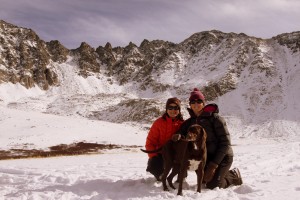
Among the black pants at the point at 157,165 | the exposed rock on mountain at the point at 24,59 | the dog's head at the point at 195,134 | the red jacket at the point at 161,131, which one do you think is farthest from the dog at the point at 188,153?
the exposed rock on mountain at the point at 24,59

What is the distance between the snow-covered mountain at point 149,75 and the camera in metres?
84.9

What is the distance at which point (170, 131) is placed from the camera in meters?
8.95

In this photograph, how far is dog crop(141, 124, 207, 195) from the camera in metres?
7.64

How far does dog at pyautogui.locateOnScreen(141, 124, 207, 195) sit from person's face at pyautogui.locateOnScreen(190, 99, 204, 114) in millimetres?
1014

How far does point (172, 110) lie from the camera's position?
877 centimetres

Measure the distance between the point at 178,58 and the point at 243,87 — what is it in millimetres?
33504

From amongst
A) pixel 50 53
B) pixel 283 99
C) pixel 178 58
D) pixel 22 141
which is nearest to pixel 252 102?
pixel 283 99

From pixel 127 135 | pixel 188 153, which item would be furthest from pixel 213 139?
pixel 127 135

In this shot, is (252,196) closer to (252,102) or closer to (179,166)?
(179,166)

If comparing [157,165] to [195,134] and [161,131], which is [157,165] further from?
[195,134]

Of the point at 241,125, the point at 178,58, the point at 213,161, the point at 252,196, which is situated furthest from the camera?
the point at 178,58

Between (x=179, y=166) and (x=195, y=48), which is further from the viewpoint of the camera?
(x=195, y=48)

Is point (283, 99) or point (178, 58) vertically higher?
point (178, 58)

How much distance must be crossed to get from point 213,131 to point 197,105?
74 centimetres
